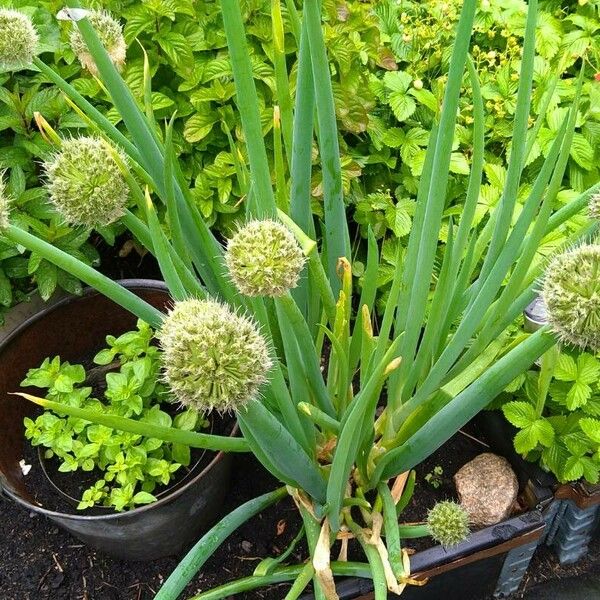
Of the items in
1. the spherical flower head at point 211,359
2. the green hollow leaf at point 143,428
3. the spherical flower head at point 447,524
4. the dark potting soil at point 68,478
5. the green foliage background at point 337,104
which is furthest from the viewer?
the green foliage background at point 337,104

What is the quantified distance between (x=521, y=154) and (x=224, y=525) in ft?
2.47

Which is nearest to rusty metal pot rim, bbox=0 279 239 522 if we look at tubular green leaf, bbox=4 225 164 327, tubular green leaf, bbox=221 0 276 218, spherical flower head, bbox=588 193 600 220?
tubular green leaf, bbox=4 225 164 327

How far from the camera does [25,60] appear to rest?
876mm

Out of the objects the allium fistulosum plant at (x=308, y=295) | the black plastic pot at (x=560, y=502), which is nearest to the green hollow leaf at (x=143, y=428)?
the allium fistulosum plant at (x=308, y=295)

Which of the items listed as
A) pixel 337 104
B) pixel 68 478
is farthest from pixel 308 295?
pixel 68 478

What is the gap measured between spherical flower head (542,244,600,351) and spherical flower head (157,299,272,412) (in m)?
0.32

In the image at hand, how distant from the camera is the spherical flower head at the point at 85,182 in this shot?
85 centimetres

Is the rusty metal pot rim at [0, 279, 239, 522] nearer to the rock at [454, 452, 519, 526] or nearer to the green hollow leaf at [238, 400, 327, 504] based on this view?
the green hollow leaf at [238, 400, 327, 504]

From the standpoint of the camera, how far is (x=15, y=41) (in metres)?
0.85

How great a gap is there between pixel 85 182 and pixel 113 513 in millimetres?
730

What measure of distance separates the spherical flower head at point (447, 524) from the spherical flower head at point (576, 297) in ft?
1.55

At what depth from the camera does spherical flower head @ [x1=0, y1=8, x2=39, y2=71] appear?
0.84 meters

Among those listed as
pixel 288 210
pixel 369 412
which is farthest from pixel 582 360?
pixel 288 210

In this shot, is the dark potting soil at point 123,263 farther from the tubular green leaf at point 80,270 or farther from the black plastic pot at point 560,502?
the black plastic pot at point 560,502
